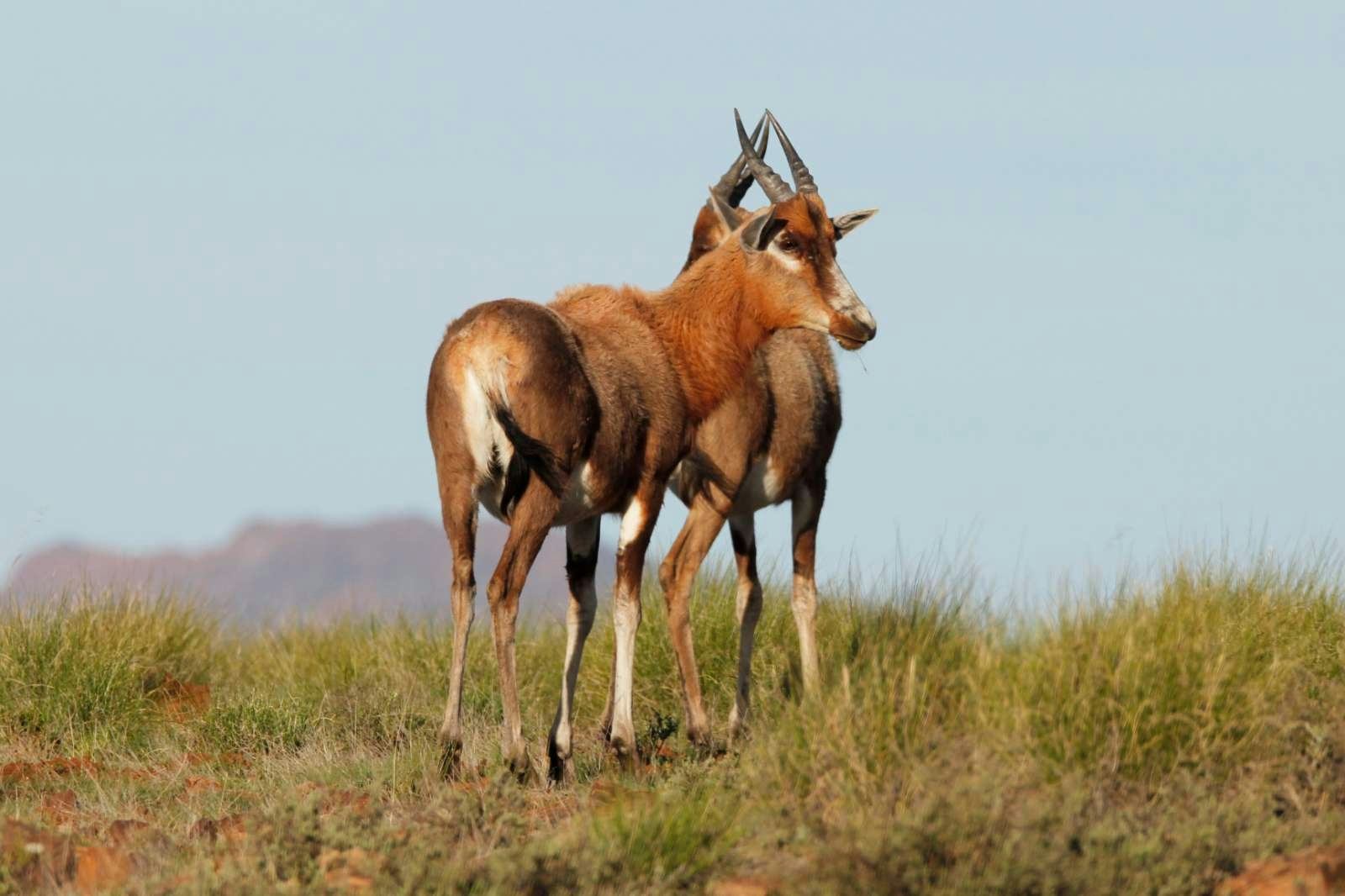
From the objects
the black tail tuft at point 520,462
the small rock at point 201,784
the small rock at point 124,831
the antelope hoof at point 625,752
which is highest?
the black tail tuft at point 520,462

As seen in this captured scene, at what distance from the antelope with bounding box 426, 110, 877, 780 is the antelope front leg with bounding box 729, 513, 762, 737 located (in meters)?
1.17

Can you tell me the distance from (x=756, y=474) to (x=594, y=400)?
6.34 ft

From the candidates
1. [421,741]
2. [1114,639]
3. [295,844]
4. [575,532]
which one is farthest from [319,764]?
[1114,639]

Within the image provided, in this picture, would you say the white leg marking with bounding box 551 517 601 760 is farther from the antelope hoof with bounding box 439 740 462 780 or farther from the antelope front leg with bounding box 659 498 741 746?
the antelope front leg with bounding box 659 498 741 746

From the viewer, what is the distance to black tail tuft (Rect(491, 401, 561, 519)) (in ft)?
25.1

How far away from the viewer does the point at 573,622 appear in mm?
8711

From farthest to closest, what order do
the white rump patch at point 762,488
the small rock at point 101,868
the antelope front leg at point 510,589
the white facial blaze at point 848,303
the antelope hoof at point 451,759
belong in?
the white rump patch at point 762,488, the white facial blaze at point 848,303, the antelope hoof at point 451,759, the antelope front leg at point 510,589, the small rock at point 101,868

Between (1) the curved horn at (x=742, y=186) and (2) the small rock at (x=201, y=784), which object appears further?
(1) the curved horn at (x=742, y=186)

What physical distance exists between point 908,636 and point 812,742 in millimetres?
1497

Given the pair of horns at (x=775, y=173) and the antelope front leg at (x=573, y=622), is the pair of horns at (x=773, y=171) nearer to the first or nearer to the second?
the pair of horns at (x=775, y=173)

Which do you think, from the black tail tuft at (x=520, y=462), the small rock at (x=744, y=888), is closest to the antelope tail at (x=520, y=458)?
the black tail tuft at (x=520, y=462)

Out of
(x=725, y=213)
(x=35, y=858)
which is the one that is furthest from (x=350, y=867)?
(x=725, y=213)

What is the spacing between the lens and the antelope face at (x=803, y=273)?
9.28 m

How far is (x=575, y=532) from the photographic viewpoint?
8977 mm
